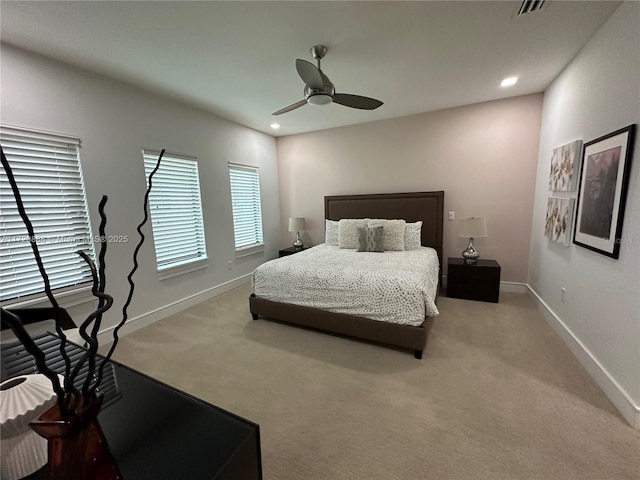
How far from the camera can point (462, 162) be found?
3971mm

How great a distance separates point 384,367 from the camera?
7.48 feet

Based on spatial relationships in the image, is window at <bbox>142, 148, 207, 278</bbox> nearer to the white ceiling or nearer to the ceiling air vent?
the white ceiling

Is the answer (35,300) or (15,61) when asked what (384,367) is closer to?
(35,300)

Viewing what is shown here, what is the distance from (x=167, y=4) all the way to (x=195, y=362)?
2.76 meters

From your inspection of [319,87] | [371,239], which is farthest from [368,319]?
[319,87]

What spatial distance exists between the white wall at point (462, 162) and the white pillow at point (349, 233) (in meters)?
0.81

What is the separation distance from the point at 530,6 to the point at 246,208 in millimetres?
4070

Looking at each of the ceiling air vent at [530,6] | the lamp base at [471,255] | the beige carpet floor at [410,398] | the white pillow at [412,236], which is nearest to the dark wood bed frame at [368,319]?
the beige carpet floor at [410,398]

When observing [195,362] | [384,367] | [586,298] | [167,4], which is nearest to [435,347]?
[384,367]

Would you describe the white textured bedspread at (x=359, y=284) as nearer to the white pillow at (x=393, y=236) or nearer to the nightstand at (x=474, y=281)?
the white pillow at (x=393, y=236)

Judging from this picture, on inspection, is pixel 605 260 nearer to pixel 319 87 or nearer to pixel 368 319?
pixel 368 319

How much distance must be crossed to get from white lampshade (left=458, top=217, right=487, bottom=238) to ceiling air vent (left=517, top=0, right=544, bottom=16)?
222 centimetres

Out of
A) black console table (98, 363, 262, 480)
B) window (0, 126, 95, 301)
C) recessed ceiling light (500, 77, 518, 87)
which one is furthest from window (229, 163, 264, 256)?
recessed ceiling light (500, 77, 518, 87)

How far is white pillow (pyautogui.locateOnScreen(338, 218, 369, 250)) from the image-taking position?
4055 millimetres
